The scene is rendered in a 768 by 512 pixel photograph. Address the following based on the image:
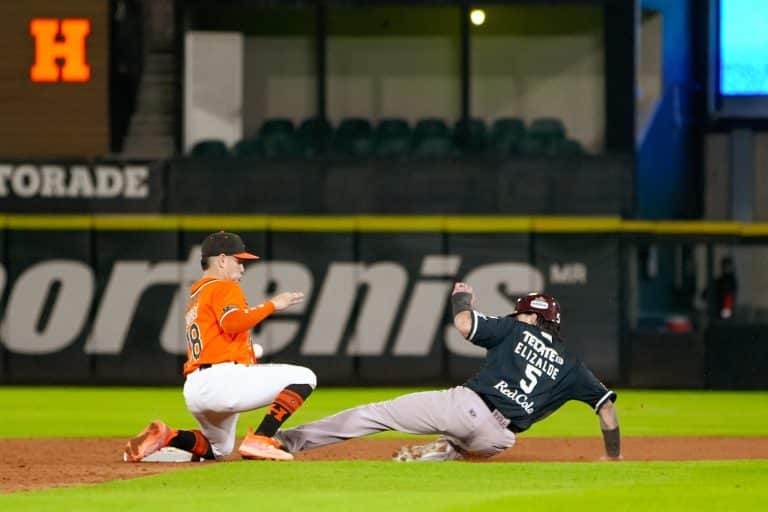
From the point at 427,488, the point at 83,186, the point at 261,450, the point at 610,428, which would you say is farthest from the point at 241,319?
the point at 83,186

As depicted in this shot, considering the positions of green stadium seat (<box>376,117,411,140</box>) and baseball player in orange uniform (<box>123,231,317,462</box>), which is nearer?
baseball player in orange uniform (<box>123,231,317,462</box>)

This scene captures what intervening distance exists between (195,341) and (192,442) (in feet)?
2.07

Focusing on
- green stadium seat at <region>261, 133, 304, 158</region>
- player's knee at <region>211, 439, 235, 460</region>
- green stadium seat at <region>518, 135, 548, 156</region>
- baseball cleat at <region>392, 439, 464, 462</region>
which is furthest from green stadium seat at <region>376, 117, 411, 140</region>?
player's knee at <region>211, 439, 235, 460</region>

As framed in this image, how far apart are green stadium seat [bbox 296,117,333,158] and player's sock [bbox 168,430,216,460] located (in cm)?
1023

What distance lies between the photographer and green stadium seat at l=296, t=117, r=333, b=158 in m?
19.7

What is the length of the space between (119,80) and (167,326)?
9.38ft

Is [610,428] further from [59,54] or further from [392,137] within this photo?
[392,137]

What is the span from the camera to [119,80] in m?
18.4

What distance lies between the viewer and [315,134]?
779 inches

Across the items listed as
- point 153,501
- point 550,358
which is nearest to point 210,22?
point 550,358

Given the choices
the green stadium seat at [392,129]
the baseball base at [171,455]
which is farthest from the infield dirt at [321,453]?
the green stadium seat at [392,129]

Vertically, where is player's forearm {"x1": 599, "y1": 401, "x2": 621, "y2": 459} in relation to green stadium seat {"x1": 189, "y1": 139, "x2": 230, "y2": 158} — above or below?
below

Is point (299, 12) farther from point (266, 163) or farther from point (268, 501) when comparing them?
point (268, 501)

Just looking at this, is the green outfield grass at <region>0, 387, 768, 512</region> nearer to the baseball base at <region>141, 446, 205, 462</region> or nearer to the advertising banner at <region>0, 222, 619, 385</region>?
the baseball base at <region>141, 446, 205, 462</region>
